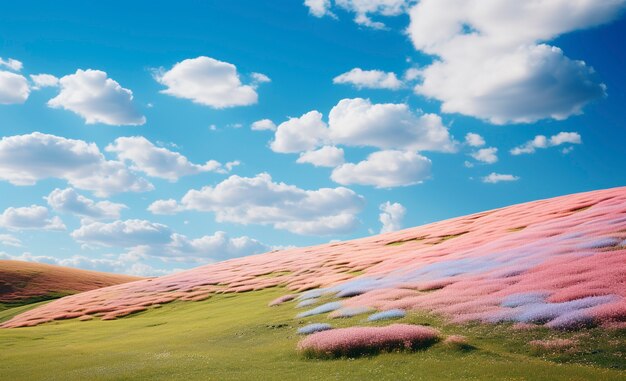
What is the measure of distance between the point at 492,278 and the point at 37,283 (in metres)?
117

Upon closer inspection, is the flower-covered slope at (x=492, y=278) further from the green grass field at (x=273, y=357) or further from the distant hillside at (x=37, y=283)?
the distant hillside at (x=37, y=283)

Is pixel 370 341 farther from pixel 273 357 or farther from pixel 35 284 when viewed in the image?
pixel 35 284

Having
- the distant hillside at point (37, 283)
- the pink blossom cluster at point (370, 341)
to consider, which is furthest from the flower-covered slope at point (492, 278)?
the distant hillside at point (37, 283)

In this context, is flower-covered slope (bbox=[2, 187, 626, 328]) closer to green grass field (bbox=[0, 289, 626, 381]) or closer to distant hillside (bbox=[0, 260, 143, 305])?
green grass field (bbox=[0, 289, 626, 381])

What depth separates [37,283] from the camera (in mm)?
114062

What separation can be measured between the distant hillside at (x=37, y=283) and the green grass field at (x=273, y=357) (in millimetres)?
76399

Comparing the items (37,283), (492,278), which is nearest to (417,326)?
(492,278)

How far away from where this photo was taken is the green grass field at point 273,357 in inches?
647

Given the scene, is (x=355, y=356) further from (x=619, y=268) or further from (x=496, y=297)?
(x=619, y=268)

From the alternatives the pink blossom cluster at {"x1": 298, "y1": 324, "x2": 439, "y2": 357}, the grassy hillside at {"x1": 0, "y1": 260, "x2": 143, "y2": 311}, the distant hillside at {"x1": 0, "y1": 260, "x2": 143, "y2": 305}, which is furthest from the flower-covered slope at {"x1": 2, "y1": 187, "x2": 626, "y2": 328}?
the distant hillside at {"x1": 0, "y1": 260, "x2": 143, "y2": 305}

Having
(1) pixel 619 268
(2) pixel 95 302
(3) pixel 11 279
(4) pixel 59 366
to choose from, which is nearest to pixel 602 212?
(1) pixel 619 268

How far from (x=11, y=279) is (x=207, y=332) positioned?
10563cm

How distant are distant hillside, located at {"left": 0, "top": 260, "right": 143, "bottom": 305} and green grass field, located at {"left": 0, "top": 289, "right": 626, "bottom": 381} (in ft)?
251

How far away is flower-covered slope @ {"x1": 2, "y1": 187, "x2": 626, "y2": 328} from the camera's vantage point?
21.9m
